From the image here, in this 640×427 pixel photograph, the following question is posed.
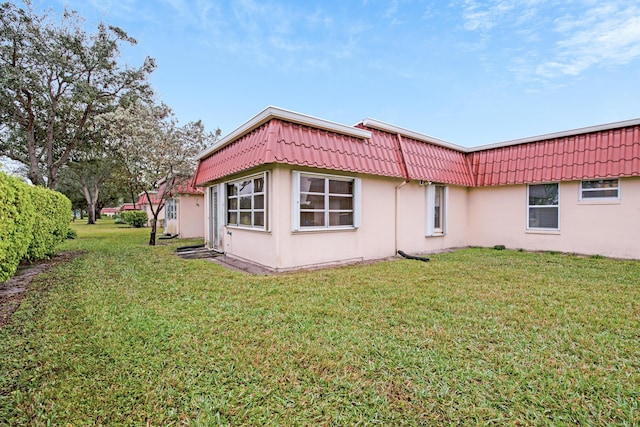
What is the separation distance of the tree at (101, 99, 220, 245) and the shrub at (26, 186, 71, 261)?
9.16 ft

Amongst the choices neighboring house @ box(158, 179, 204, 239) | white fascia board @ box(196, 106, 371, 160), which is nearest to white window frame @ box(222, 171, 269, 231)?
white fascia board @ box(196, 106, 371, 160)

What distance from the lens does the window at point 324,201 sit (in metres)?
6.47

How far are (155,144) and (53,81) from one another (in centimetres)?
759

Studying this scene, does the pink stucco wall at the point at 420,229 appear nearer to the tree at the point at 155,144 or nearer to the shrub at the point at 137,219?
the tree at the point at 155,144

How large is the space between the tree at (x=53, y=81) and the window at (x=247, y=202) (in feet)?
34.1

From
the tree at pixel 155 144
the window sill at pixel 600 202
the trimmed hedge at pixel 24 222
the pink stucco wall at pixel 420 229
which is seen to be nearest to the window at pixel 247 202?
the pink stucco wall at pixel 420 229

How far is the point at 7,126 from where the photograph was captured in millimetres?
14453

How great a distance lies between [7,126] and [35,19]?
5994 millimetres

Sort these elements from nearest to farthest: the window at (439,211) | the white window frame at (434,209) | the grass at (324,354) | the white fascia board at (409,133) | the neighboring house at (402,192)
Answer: the grass at (324,354) → the neighboring house at (402,192) → the white fascia board at (409,133) → the white window frame at (434,209) → the window at (439,211)

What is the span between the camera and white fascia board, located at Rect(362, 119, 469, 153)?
799 centimetres

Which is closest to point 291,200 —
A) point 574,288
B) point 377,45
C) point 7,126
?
point 574,288

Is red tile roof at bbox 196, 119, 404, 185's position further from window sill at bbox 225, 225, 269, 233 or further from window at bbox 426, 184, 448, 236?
window at bbox 426, 184, 448, 236

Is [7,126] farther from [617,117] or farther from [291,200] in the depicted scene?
[617,117]

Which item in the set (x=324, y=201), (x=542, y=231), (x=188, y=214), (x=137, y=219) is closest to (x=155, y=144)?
(x=188, y=214)
